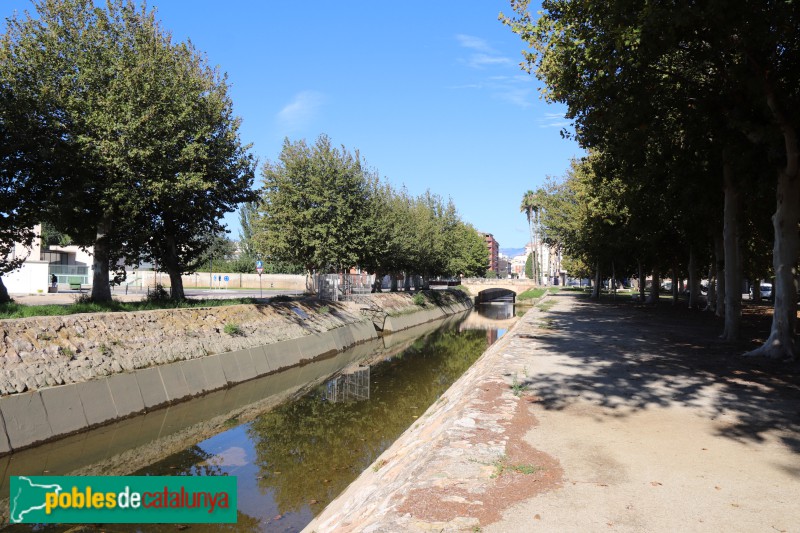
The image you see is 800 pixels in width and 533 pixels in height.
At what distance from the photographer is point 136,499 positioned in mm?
6707

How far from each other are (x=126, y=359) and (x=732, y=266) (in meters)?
19.1

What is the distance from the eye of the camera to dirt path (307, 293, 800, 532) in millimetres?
4844

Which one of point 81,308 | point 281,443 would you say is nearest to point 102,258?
point 81,308

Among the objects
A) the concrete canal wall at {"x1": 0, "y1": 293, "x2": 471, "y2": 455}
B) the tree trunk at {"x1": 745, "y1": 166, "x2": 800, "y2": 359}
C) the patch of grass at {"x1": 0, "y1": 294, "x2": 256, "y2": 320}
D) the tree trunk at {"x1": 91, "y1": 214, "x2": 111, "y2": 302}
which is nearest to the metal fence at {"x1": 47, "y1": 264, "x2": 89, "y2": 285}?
the concrete canal wall at {"x1": 0, "y1": 293, "x2": 471, "y2": 455}

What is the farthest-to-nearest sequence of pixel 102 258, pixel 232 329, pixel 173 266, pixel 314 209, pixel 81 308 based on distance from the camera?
1. pixel 314 209
2. pixel 173 266
3. pixel 232 329
4. pixel 102 258
5. pixel 81 308

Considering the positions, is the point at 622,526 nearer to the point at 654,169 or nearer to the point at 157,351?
the point at 157,351

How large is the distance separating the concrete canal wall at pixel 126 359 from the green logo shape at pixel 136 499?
4.65 meters

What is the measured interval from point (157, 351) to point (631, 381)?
45.4 ft

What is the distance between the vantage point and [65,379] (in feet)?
43.9

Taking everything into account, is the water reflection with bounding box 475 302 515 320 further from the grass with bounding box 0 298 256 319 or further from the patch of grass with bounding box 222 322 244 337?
the grass with bounding box 0 298 256 319

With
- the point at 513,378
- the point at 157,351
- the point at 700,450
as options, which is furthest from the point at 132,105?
the point at 700,450

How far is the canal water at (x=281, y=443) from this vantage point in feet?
31.3

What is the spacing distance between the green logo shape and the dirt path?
134cm

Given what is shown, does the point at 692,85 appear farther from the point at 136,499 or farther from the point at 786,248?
the point at 136,499
